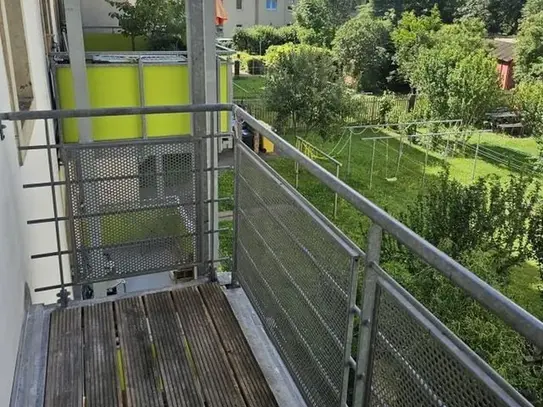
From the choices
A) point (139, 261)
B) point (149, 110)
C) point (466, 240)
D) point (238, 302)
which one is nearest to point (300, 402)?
point (238, 302)

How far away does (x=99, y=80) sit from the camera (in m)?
6.38

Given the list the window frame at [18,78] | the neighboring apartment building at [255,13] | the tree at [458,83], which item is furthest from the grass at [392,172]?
the neighboring apartment building at [255,13]

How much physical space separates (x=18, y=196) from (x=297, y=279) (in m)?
1.60

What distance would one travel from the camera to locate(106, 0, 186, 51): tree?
9031 mm

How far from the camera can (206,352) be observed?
8.30ft

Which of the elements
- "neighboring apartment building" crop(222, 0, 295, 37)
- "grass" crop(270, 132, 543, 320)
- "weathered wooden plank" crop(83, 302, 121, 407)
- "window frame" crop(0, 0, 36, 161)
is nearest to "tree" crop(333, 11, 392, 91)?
"grass" crop(270, 132, 543, 320)

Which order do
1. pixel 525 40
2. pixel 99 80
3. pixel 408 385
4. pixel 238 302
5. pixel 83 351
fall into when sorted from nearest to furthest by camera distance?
pixel 408 385 → pixel 83 351 → pixel 238 302 → pixel 99 80 → pixel 525 40

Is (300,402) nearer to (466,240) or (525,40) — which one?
(466,240)

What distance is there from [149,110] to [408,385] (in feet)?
6.18

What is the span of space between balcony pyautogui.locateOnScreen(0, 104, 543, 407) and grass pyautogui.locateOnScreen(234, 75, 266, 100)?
19.7 meters

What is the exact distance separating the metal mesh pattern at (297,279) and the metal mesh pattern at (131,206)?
1.26 ft

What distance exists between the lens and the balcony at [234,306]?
138 centimetres

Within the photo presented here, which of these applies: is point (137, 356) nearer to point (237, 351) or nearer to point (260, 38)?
point (237, 351)

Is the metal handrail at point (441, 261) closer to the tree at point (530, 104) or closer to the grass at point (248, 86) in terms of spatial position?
the tree at point (530, 104)
